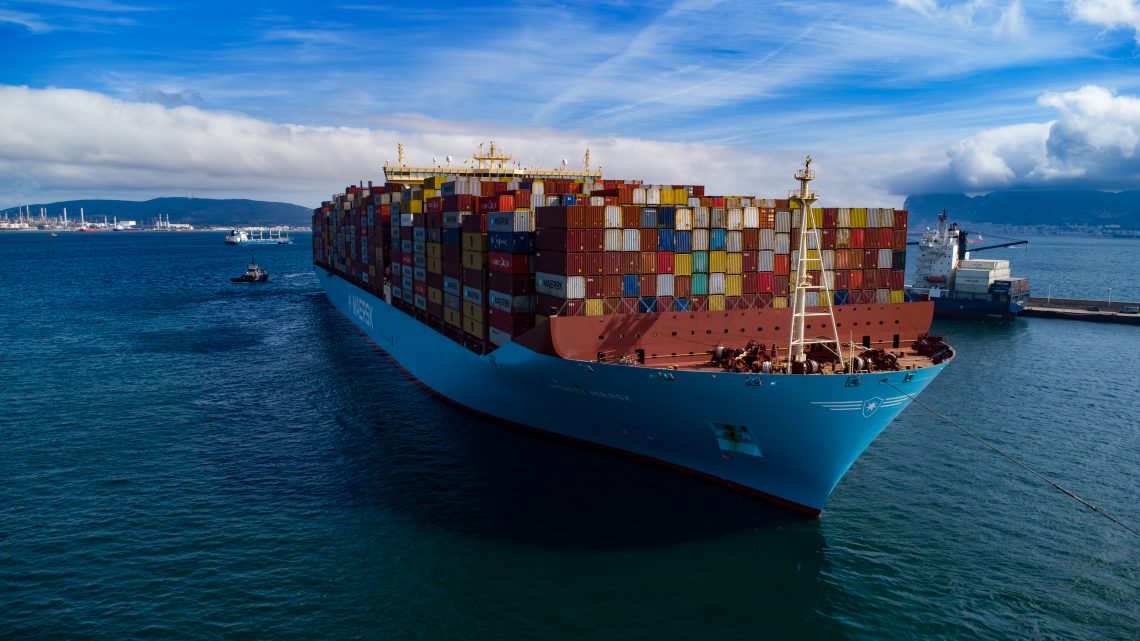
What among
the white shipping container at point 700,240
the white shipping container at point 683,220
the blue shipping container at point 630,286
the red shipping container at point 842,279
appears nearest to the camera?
the blue shipping container at point 630,286

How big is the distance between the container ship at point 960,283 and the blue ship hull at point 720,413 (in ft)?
207

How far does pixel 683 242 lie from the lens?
3172 cm

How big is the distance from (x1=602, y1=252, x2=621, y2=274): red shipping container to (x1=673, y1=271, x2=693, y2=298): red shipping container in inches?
117

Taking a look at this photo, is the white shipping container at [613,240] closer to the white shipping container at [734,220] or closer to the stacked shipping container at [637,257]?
the stacked shipping container at [637,257]

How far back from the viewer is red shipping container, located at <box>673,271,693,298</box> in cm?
3167

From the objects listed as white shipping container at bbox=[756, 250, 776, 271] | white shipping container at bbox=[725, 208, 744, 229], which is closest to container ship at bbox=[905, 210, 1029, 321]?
white shipping container at bbox=[756, 250, 776, 271]

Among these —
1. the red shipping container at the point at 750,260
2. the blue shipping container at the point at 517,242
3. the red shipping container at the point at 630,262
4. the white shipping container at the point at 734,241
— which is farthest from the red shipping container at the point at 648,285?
the blue shipping container at the point at 517,242

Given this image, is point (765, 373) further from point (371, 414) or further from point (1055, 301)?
point (1055, 301)

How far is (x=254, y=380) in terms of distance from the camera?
48031mm

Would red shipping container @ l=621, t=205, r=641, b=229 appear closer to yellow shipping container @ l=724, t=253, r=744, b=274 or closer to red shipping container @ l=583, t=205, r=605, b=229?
red shipping container @ l=583, t=205, r=605, b=229

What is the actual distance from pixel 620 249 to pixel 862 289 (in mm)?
13489

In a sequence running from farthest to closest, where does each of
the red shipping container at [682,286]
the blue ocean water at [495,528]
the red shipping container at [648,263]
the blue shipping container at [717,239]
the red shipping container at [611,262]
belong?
the blue shipping container at [717,239] → the red shipping container at [682,286] → the red shipping container at [648,263] → the red shipping container at [611,262] → the blue ocean water at [495,528]

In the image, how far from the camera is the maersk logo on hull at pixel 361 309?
207 ft

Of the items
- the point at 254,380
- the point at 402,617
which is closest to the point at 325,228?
the point at 254,380
